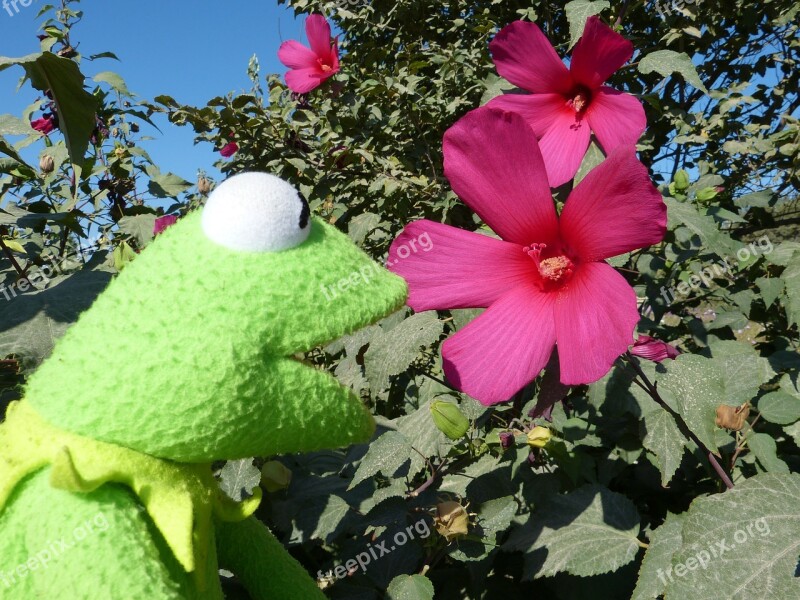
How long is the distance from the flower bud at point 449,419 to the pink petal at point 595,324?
18 cm

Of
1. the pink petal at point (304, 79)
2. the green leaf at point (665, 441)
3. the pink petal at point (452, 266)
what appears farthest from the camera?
the pink petal at point (304, 79)

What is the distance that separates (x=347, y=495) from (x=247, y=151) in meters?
1.25

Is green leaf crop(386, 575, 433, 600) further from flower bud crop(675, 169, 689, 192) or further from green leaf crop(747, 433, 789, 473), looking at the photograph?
flower bud crop(675, 169, 689, 192)

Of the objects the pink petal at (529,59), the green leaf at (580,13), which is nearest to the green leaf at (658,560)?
the pink petal at (529,59)

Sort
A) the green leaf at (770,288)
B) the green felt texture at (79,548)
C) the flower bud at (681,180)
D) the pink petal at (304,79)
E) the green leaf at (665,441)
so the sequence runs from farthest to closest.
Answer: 1. the pink petal at (304,79)
2. the green leaf at (770,288)
3. the flower bud at (681,180)
4. the green leaf at (665,441)
5. the green felt texture at (79,548)

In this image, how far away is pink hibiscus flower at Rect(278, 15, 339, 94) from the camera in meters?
1.82

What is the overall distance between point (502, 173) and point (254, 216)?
0.32 meters

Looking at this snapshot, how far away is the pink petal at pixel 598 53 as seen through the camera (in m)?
0.79

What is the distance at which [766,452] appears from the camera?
1000 mm

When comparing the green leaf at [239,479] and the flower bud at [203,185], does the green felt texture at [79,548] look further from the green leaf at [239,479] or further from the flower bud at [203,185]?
the flower bud at [203,185]

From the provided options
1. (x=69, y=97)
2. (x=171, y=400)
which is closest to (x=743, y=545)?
(x=171, y=400)

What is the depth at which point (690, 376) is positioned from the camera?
846 millimetres

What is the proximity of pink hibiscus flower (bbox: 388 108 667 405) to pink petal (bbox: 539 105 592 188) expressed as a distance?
3.1 inches

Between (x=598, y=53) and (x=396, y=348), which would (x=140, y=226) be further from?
(x=598, y=53)
